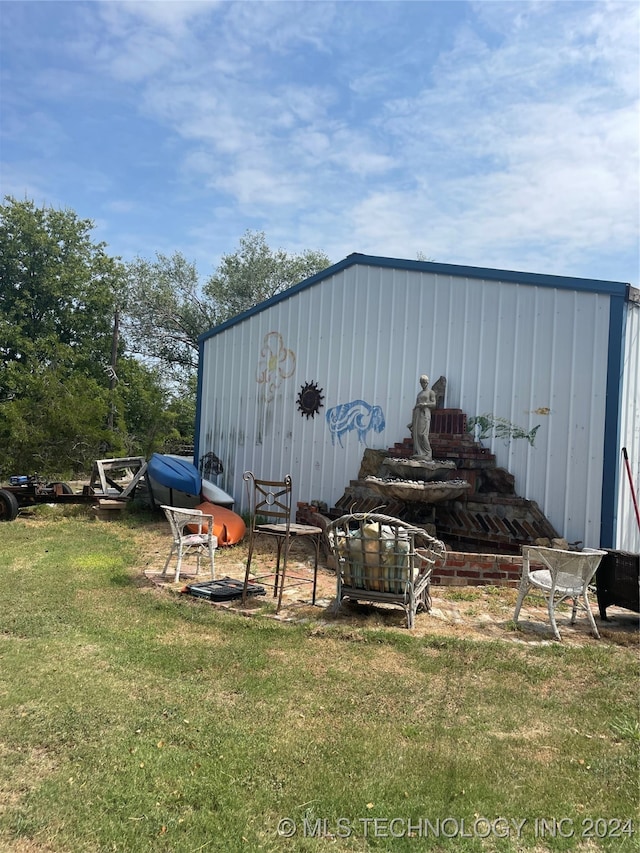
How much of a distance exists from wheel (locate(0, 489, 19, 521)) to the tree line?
1029cm

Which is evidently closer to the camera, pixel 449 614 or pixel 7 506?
pixel 449 614

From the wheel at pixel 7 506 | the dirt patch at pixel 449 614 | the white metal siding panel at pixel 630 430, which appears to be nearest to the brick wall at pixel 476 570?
the dirt patch at pixel 449 614

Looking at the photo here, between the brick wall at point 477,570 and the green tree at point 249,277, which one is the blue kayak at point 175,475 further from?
the green tree at point 249,277

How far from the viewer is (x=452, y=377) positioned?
9594 mm

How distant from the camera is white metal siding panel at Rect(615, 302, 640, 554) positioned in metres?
8.20

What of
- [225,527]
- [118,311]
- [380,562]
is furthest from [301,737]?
[118,311]

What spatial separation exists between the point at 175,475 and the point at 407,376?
4.78 meters

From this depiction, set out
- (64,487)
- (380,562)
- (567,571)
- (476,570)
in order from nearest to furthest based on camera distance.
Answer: (567,571)
(380,562)
(476,570)
(64,487)

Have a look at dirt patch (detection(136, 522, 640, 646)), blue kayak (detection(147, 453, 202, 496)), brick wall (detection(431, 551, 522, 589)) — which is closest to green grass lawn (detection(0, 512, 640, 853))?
dirt patch (detection(136, 522, 640, 646))

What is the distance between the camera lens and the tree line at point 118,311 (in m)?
24.9

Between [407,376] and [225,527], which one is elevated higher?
[407,376]

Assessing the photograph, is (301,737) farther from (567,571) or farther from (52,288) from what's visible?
(52,288)

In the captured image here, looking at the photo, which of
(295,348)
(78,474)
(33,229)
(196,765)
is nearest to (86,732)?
(196,765)

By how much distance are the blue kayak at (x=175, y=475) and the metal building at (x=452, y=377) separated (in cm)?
135
